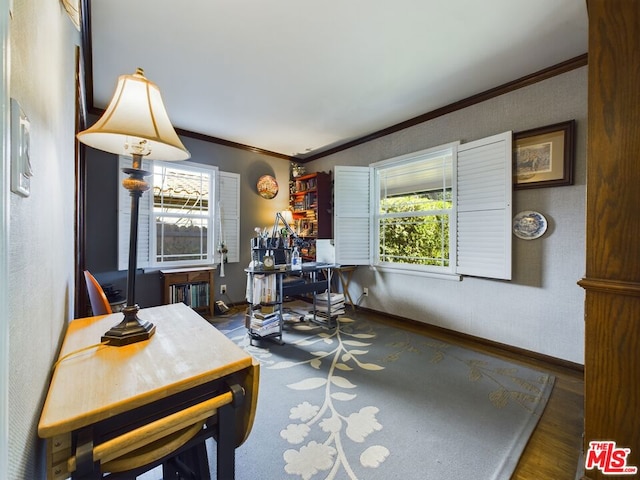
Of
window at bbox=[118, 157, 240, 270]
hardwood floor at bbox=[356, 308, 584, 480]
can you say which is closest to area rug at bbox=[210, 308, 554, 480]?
hardwood floor at bbox=[356, 308, 584, 480]

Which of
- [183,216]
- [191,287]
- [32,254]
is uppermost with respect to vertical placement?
[183,216]

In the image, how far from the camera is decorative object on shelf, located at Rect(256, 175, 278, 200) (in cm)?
461

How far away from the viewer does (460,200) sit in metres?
3.00

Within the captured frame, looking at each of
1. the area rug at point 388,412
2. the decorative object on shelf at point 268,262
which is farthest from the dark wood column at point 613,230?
the decorative object on shelf at point 268,262

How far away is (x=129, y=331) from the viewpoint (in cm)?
96

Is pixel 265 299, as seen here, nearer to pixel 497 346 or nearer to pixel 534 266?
pixel 497 346

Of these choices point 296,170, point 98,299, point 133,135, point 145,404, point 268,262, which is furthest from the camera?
point 296,170

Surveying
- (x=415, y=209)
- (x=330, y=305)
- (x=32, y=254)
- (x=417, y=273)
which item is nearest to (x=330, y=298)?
(x=330, y=305)

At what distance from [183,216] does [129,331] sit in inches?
132

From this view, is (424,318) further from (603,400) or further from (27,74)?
(27,74)

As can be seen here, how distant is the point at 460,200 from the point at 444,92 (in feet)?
3.79

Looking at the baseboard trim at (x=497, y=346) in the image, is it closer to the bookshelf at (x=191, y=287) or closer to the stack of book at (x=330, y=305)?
the stack of book at (x=330, y=305)

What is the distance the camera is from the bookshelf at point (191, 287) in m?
3.52

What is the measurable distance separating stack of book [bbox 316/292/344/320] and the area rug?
2.31 feet
